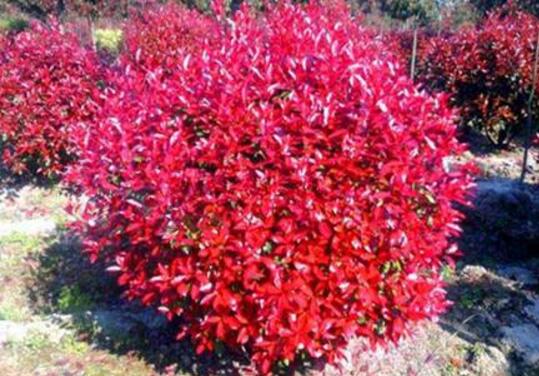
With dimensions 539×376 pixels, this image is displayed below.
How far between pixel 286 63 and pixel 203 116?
505 millimetres

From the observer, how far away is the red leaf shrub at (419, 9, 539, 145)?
8.52 m

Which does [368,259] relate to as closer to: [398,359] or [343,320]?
[343,320]

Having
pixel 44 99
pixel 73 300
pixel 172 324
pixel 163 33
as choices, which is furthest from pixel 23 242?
pixel 163 33

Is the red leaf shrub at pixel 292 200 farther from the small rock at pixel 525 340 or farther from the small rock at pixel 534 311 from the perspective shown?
the small rock at pixel 534 311

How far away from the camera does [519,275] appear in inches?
198

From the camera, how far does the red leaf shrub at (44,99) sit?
6.70 m

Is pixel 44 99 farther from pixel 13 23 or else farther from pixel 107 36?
pixel 13 23

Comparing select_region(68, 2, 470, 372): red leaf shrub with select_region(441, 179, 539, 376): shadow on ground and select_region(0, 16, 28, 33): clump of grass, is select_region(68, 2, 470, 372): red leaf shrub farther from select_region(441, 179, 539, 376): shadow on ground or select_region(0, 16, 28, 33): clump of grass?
select_region(0, 16, 28, 33): clump of grass

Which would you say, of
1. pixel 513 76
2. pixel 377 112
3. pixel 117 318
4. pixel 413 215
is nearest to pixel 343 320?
pixel 413 215

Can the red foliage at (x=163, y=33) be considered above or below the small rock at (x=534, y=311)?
below

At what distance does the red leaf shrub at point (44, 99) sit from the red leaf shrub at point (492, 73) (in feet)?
16.1

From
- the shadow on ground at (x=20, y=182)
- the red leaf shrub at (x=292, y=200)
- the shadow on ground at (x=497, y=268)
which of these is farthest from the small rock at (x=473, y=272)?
the shadow on ground at (x=20, y=182)

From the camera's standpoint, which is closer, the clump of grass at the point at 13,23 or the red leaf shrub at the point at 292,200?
the red leaf shrub at the point at 292,200

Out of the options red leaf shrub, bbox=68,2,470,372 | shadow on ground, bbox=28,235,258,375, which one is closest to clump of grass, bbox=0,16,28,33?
shadow on ground, bbox=28,235,258,375
